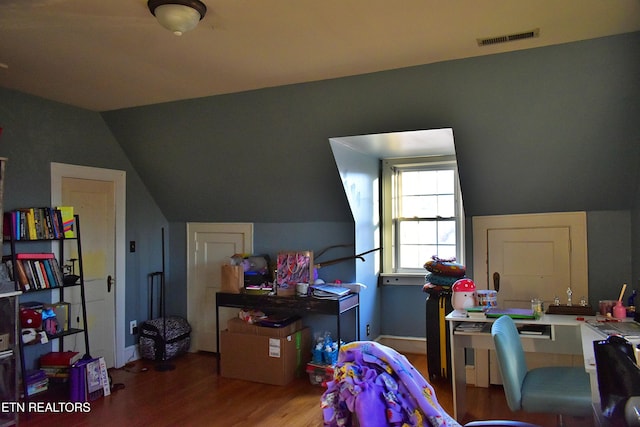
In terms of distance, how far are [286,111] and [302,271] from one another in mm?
1399

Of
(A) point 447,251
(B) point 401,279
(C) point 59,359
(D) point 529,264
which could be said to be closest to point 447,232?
(A) point 447,251

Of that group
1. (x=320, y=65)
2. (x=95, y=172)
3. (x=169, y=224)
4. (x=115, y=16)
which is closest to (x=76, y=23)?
(x=115, y=16)

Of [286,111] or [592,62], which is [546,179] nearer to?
[592,62]

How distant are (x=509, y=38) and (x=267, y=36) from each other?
1310mm

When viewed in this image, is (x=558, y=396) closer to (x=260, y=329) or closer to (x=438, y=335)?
(x=438, y=335)

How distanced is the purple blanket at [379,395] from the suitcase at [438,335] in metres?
2.37

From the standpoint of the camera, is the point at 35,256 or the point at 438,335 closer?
the point at 35,256

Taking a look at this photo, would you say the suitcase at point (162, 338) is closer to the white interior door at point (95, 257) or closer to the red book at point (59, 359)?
the white interior door at point (95, 257)

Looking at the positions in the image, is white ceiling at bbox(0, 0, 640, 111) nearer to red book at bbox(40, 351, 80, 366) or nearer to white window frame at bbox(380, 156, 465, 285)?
white window frame at bbox(380, 156, 465, 285)

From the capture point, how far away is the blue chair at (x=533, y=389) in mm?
2564

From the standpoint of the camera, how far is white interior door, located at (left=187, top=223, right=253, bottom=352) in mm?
5035

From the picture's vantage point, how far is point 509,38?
276 cm

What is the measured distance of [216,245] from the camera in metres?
5.13

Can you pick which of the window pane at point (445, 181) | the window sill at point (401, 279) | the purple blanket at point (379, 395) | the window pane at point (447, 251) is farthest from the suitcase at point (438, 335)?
the purple blanket at point (379, 395)
